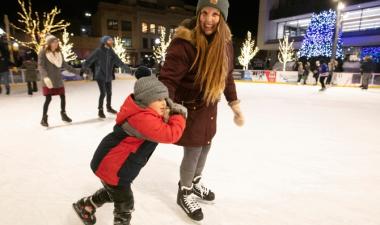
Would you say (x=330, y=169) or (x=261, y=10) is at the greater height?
(x=261, y=10)

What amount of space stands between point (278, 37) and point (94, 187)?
31266 millimetres

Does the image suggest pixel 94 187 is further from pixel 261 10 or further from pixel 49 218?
pixel 261 10

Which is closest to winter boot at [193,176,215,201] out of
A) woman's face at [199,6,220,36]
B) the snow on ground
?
the snow on ground

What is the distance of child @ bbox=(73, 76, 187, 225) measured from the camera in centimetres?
138

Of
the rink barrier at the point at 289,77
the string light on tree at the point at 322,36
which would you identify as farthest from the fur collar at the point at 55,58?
the string light on tree at the point at 322,36

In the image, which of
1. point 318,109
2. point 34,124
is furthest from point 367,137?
point 34,124

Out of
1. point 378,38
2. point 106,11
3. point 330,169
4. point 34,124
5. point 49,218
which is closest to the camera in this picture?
point 49,218

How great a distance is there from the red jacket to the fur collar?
3.34 metres

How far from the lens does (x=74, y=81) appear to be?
14.4 metres

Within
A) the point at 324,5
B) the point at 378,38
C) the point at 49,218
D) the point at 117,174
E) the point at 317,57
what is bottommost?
the point at 49,218

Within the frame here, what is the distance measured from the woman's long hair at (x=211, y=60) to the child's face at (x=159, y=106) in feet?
1.20

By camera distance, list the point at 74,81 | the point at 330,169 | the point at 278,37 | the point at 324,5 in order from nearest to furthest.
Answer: the point at 330,169, the point at 74,81, the point at 324,5, the point at 278,37

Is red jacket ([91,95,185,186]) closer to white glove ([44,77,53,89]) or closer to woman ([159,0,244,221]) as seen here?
woman ([159,0,244,221])

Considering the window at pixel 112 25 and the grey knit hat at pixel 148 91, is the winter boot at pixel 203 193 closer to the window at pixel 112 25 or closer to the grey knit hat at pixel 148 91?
the grey knit hat at pixel 148 91
